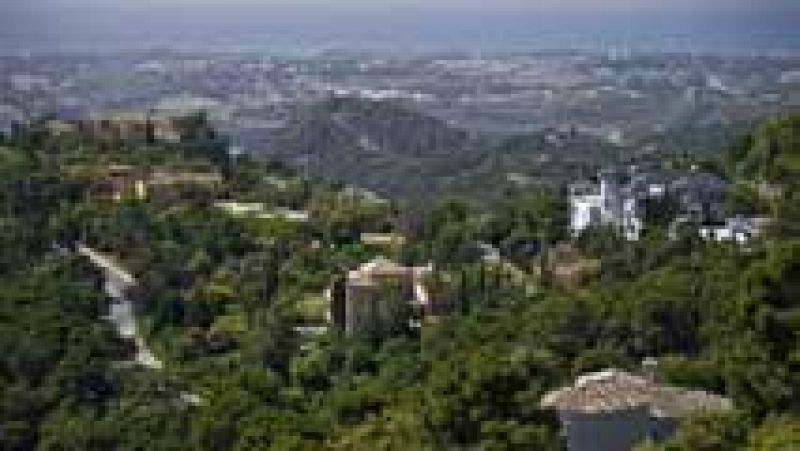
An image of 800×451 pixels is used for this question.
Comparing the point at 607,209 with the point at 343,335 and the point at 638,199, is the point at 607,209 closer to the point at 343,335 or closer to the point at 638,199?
the point at 638,199

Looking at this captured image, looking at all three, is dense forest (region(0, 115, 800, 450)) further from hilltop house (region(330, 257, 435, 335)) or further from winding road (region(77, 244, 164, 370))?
hilltop house (region(330, 257, 435, 335))

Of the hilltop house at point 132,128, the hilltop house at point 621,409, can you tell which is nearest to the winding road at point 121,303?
the hilltop house at point 621,409

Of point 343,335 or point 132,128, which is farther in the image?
point 132,128

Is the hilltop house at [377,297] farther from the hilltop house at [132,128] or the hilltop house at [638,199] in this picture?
the hilltop house at [132,128]

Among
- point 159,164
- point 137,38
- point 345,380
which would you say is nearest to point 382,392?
point 345,380

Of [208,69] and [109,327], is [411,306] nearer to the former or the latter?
[109,327]

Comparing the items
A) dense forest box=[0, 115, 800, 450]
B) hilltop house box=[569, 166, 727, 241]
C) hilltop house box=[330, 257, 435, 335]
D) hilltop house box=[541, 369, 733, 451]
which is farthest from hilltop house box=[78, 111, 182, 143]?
hilltop house box=[541, 369, 733, 451]

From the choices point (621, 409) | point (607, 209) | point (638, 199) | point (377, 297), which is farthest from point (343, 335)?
point (621, 409)
